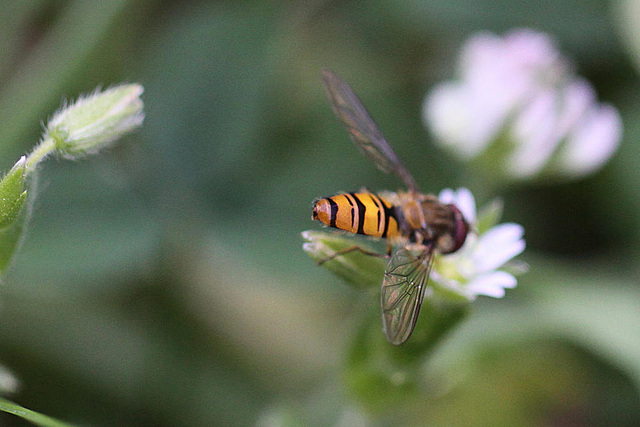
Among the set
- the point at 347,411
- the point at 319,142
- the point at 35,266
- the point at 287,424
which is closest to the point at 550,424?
the point at 347,411

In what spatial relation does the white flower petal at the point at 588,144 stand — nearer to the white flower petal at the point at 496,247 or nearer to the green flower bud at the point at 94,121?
the white flower petal at the point at 496,247

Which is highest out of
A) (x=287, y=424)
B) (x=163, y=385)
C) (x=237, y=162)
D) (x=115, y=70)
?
(x=115, y=70)

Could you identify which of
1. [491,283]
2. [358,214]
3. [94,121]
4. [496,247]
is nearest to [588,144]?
[496,247]

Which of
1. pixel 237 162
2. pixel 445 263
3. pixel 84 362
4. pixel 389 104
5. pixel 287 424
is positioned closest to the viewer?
pixel 445 263

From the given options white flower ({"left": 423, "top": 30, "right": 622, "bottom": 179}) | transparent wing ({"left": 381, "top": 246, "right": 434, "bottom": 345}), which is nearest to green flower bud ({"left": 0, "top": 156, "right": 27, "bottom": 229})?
transparent wing ({"left": 381, "top": 246, "right": 434, "bottom": 345})

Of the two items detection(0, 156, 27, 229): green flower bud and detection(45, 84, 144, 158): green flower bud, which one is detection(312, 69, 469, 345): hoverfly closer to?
detection(45, 84, 144, 158): green flower bud

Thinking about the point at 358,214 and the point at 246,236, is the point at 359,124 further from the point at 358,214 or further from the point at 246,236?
the point at 246,236

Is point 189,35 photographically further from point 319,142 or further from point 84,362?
point 84,362
